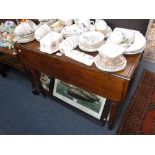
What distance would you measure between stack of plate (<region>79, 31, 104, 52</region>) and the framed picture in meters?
0.49

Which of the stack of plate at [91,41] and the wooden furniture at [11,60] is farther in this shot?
the wooden furniture at [11,60]

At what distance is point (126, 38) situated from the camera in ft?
3.59

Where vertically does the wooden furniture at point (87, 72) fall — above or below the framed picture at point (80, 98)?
above

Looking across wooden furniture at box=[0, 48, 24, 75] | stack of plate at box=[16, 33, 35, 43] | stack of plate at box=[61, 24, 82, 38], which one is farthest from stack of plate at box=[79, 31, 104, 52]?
wooden furniture at box=[0, 48, 24, 75]

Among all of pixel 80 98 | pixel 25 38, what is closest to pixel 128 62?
pixel 80 98

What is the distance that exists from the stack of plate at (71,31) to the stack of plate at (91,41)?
0.10 metres

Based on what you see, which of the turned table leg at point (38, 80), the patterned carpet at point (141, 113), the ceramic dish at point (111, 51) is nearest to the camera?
the ceramic dish at point (111, 51)

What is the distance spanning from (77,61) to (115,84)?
283 mm

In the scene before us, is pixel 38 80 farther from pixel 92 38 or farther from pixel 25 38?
pixel 92 38

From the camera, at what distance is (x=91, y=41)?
3.63 ft

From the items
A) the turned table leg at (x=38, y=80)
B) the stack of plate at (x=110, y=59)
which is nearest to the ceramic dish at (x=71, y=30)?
the stack of plate at (x=110, y=59)

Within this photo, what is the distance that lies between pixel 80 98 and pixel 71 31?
62 centimetres

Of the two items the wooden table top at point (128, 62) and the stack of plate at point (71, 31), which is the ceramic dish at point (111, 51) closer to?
the wooden table top at point (128, 62)

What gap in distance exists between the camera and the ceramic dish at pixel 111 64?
3.20 feet
